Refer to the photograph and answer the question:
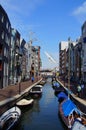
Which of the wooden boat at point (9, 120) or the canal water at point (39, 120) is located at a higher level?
the wooden boat at point (9, 120)

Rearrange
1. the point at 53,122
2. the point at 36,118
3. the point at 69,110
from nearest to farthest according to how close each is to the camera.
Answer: the point at 69,110
the point at 53,122
the point at 36,118

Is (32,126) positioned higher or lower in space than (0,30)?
lower

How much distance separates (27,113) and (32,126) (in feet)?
32.4

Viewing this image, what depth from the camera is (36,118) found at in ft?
136

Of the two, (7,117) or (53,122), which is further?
(53,122)

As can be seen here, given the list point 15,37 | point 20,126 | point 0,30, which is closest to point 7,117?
point 20,126

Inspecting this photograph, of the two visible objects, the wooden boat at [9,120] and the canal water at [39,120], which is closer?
the wooden boat at [9,120]

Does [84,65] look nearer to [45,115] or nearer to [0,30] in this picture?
[0,30]

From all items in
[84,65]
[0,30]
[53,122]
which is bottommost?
[53,122]

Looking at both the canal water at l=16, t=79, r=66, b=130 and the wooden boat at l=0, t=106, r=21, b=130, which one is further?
the canal water at l=16, t=79, r=66, b=130

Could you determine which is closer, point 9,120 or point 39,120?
point 9,120

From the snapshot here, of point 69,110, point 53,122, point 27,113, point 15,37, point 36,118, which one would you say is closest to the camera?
point 69,110

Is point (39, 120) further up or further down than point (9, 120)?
further down

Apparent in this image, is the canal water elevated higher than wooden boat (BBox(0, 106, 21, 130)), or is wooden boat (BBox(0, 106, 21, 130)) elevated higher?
wooden boat (BBox(0, 106, 21, 130))
